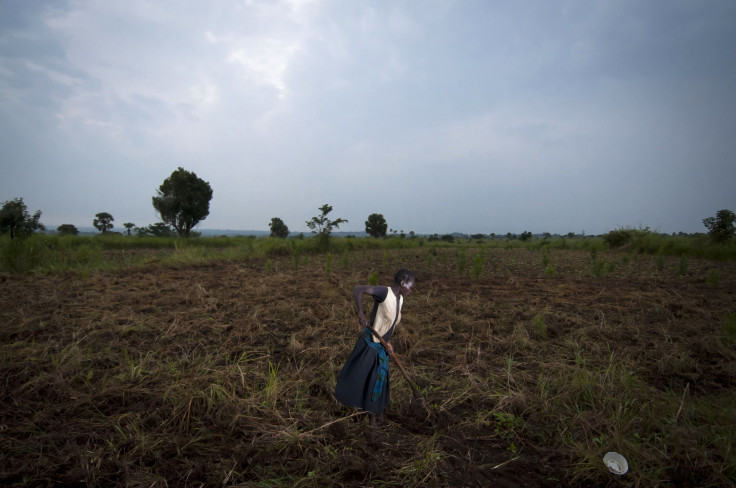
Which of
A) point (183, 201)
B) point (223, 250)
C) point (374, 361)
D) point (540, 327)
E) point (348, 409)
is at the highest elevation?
point (183, 201)

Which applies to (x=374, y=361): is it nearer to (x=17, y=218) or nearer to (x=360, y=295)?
(x=360, y=295)

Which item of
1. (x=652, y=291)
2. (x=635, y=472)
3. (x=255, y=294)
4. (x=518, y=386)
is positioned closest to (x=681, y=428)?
(x=635, y=472)

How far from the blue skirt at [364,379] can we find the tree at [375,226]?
3749cm

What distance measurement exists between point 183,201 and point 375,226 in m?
19.8

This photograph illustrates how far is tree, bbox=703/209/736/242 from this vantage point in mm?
10789

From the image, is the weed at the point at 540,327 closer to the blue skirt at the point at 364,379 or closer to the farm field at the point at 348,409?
the farm field at the point at 348,409

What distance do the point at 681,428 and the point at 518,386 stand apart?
0.98 metres

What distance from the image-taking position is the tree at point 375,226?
40.0 metres

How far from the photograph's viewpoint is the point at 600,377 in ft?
9.11

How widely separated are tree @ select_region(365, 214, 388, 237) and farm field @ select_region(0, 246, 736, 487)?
114ft

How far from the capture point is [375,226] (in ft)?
131

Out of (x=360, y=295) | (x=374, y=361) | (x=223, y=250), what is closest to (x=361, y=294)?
(x=360, y=295)

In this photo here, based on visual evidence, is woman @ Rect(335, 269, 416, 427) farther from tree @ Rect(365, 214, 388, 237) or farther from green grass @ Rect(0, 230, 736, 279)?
tree @ Rect(365, 214, 388, 237)

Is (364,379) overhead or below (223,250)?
below
